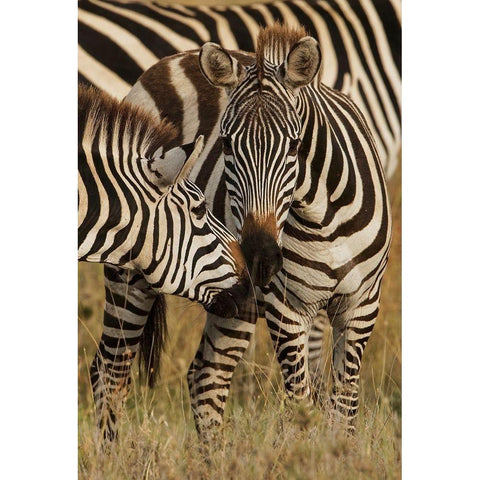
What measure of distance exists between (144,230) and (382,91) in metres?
1.45

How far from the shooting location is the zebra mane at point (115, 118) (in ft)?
17.1

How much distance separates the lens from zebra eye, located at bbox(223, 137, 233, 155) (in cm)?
506

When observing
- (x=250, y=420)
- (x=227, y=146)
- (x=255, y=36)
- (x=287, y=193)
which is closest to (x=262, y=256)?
(x=287, y=193)

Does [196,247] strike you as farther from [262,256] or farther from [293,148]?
[293,148]

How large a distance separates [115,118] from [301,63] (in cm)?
92

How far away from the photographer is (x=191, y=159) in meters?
5.18

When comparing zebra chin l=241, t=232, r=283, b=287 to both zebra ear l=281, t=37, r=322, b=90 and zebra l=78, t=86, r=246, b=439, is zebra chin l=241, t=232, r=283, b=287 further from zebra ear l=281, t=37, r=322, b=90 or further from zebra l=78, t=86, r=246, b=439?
zebra ear l=281, t=37, r=322, b=90

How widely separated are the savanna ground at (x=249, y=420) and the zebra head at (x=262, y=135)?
1.90ft

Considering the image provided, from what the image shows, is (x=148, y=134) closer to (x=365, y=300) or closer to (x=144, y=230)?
(x=144, y=230)

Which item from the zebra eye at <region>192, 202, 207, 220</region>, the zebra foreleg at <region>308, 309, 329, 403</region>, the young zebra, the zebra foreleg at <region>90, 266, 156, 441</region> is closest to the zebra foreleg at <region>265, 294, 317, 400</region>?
the young zebra

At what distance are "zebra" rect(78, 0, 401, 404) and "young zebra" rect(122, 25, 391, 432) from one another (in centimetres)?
8

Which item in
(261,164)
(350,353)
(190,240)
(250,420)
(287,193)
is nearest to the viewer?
(261,164)

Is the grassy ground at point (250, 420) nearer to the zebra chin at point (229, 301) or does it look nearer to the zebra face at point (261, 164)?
the zebra chin at point (229, 301)

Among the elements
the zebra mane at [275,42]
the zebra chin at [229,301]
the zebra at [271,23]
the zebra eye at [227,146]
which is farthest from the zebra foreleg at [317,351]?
the zebra mane at [275,42]
